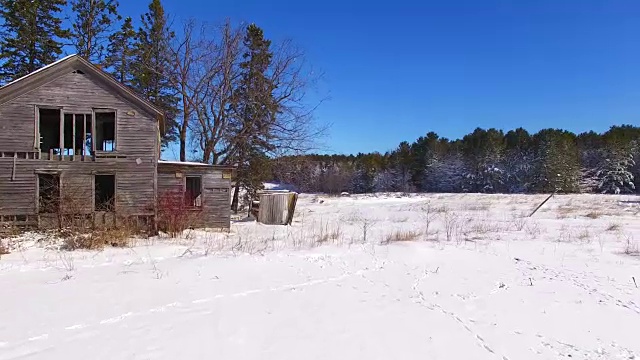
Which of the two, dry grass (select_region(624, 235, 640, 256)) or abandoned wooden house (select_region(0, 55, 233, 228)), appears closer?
dry grass (select_region(624, 235, 640, 256))

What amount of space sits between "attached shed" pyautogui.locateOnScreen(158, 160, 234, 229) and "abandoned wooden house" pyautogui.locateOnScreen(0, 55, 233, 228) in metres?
0.06

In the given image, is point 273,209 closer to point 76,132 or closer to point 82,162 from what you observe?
point 82,162

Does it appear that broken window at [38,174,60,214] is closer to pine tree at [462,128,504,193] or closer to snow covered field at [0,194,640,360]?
snow covered field at [0,194,640,360]

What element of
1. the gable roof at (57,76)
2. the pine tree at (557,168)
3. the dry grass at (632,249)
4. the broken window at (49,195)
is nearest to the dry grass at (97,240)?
the broken window at (49,195)

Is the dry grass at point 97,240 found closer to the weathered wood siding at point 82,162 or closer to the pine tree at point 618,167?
the weathered wood siding at point 82,162

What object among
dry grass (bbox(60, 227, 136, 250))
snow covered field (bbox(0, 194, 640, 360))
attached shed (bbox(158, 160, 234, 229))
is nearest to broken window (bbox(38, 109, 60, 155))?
attached shed (bbox(158, 160, 234, 229))

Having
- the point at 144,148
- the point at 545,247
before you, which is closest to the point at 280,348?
the point at 545,247

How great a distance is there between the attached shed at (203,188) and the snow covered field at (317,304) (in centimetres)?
707

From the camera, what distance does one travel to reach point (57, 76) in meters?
15.3

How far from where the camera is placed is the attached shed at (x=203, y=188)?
1722 centimetres

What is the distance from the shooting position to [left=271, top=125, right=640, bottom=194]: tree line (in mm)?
55844

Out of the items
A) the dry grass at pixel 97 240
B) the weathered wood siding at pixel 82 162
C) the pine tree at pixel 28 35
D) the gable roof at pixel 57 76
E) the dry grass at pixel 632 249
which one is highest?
the pine tree at pixel 28 35

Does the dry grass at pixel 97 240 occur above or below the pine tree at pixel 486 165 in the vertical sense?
below

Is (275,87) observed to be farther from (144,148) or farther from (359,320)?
(359,320)
